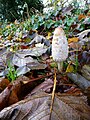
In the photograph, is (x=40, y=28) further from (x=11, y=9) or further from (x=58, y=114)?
(x=11, y=9)

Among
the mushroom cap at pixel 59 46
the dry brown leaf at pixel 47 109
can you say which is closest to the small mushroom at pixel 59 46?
the mushroom cap at pixel 59 46

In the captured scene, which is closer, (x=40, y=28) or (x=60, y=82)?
(x=60, y=82)

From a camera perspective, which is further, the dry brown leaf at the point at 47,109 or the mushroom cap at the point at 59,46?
the mushroom cap at the point at 59,46

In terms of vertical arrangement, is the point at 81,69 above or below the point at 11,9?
below

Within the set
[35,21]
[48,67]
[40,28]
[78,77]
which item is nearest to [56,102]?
[78,77]

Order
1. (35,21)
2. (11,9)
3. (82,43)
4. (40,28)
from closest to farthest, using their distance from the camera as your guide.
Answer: (82,43), (40,28), (35,21), (11,9)

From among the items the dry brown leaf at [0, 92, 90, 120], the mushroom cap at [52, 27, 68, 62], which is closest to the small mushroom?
the mushroom cap at [52, 27, 68, 62]

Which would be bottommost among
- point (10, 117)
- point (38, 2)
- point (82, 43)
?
point (10, 117)

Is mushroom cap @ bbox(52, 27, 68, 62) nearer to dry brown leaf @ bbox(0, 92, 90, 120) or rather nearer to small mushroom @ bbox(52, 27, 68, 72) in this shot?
small mushroom @ bbox(52, 27, 68, 72)

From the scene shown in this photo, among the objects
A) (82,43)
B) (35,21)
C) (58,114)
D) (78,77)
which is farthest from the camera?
(35,21)

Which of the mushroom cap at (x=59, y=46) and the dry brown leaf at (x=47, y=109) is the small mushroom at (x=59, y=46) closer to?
the mushroom cap at (x=59, y=46)
